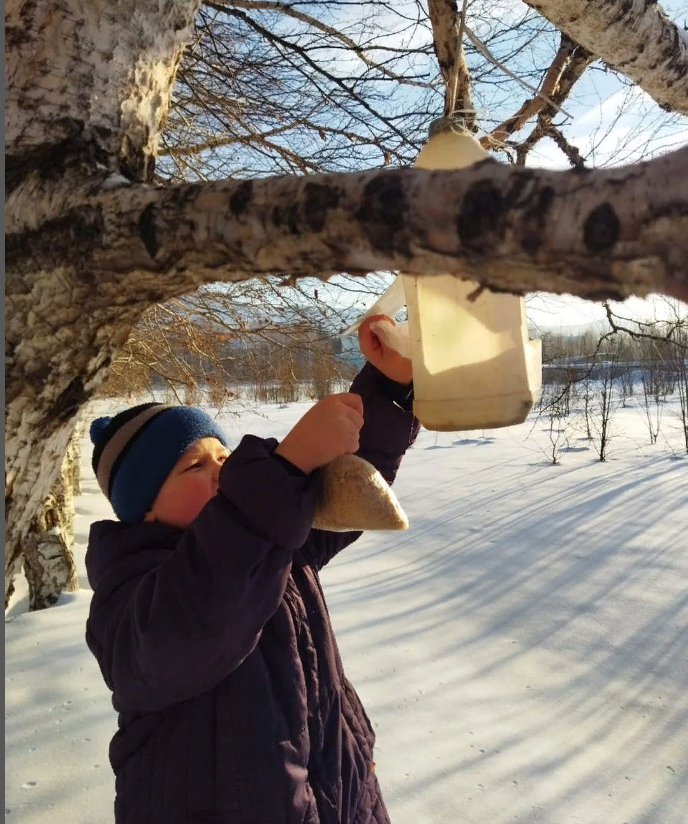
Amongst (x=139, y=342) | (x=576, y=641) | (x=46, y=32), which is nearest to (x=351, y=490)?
(x=46, y=32)

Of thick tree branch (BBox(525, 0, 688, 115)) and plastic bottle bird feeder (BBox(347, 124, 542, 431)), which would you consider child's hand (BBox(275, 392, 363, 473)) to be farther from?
thick tree branch (BBox(525, 0, 688, 115))

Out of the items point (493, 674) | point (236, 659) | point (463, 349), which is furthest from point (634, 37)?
Result: point (493, 674)

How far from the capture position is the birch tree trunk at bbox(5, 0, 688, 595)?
1.36 ft

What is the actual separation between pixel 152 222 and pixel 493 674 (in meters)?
3.17

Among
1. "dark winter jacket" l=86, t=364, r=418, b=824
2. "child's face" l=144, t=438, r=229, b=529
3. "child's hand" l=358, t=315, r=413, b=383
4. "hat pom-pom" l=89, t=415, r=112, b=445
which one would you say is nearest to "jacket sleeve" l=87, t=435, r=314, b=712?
"dark winter jacket" l=86, t=364, r=418, b=824

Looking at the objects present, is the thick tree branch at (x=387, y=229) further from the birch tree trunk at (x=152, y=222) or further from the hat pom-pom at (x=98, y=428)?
the hat pom-pom at (x=98, y=428)

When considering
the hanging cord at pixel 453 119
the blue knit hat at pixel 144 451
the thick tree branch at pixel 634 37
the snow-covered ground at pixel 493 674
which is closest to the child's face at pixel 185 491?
the blue knit hat at pixel 144 451

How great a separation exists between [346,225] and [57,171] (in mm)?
477

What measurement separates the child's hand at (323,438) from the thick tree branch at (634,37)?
1371mm

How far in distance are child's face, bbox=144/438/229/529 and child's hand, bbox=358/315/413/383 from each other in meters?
0.39

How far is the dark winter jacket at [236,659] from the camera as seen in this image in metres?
0.84

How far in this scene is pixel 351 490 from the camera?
33.2 inches

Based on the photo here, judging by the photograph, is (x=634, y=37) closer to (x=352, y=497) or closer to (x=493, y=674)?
(x=352, y=497)

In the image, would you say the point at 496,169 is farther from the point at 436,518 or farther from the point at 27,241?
the point at 436,518
